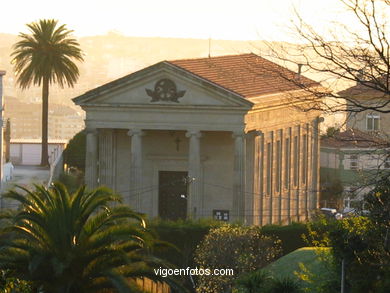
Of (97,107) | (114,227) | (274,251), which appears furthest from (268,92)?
(114,227)

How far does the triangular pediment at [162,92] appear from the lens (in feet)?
217

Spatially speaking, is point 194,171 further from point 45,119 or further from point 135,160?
point 45,119

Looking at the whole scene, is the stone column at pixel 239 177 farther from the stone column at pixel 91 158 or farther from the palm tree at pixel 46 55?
the palm tree at pixel 46 55

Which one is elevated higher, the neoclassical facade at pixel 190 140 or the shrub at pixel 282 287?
the neoclassical facade at pixel 190 140

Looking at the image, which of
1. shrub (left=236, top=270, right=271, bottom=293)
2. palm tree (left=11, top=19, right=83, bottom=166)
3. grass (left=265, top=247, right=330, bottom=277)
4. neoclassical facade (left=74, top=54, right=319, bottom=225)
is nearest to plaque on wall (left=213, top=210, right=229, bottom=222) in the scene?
neoclassical facade (left=74, top=54, right=319, bottom=225)

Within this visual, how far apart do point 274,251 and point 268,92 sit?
21.8m

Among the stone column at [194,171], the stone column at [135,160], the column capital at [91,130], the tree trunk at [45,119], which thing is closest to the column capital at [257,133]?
the stone column at [194,171]

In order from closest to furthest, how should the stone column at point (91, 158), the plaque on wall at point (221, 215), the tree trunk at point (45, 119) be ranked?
the plaque on wall at point (221, 215) < the stone column at point (91, 158) < the tree trunk at point (45, 119)

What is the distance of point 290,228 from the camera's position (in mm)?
55375

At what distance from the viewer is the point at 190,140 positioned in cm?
6831

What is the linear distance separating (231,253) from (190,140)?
69.2 ft

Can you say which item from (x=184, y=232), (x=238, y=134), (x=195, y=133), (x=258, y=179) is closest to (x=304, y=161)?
(x=258, y=179)

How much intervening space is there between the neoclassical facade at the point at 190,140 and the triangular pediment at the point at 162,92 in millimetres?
48

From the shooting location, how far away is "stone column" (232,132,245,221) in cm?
6712
